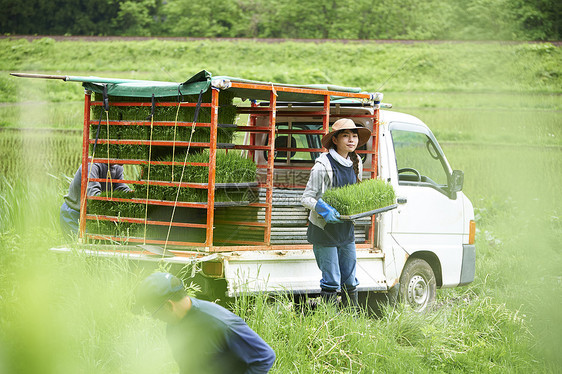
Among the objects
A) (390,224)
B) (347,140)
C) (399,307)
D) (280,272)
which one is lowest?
(399,307)

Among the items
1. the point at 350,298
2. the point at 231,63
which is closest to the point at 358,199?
the point at 350,298

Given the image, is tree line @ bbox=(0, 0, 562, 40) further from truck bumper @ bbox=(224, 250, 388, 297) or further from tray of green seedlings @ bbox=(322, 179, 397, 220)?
tray of green seedlings @ bbox=(322, 179, 397, 220)

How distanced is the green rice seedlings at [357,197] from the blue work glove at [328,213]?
2.4 inches

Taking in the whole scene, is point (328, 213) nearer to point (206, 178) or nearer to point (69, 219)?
point (206, 178)

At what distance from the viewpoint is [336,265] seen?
538cm

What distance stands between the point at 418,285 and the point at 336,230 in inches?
72.3

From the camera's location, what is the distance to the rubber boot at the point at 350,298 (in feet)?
17.8

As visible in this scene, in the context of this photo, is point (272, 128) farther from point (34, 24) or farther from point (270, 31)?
point (270, 31)

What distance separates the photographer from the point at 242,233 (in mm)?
5754

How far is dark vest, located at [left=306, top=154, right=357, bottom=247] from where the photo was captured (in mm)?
5328

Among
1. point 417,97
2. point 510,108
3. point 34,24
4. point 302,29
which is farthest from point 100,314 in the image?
point 302,29

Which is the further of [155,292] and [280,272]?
[280,272]

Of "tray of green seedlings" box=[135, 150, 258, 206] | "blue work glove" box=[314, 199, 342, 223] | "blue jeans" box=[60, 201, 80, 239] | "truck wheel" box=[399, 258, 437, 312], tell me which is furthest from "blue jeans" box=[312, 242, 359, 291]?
"blue jeans" box=[60, 201, 80, 239]

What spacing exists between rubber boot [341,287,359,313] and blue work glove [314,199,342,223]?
0.68 meters
